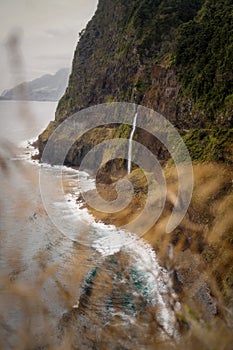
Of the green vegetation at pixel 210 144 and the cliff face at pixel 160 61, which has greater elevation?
the cliff face at pixel 160 61

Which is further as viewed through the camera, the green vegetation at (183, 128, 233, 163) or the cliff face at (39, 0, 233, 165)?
the cliff face at (39, 0, 233, 165)

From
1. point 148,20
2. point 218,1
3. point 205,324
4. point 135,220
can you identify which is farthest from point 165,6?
point 205,324

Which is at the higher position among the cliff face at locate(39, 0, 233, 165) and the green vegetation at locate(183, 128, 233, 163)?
the cliff face at locate(39, 0, 233, 165)

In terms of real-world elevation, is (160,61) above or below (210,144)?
above

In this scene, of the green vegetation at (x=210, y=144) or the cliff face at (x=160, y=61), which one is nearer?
the green vegetation at (x=210, y=144)

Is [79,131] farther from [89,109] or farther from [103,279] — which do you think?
[103,279]

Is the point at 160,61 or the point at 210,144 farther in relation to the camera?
the point at 160,61

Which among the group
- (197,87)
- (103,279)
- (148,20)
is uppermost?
(148,20)

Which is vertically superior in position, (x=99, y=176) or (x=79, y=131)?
(x=79, y=131)
